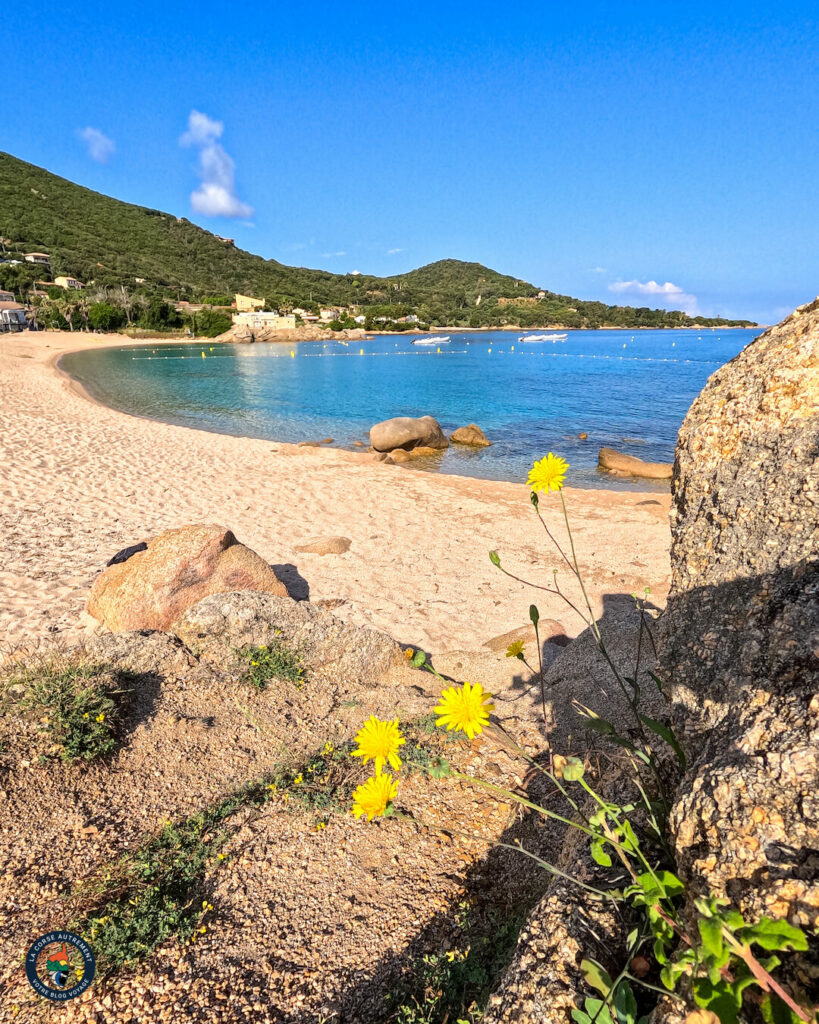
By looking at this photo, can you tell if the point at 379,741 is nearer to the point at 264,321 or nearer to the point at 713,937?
the point at 713,937

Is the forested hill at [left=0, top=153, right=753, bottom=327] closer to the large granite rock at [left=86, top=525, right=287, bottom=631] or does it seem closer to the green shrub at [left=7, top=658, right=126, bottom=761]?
the large granite rock at [left=86, top=525, right=287, bottom=631]

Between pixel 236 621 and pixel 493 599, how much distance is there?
3.98 metres

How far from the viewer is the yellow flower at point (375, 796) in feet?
4.82

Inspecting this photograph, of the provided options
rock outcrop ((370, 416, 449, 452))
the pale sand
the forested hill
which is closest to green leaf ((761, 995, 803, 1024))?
the pale sand

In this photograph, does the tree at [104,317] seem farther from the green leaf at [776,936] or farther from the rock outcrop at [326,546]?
the green leaf at [776,936]

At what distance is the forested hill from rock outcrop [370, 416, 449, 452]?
306ft

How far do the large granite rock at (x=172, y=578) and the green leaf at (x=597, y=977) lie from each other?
5.09m

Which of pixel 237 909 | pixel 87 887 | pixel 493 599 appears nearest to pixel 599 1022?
pixel 237 909

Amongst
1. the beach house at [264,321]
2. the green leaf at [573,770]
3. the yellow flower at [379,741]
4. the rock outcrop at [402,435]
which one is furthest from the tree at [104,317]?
the green leaf at [573,770]

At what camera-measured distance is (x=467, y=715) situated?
1.66 m

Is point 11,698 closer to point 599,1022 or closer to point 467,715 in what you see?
point 467,715

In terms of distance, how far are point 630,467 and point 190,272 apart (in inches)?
5519

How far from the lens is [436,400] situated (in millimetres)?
32750

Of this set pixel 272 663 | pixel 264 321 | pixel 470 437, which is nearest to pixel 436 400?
pixel 470 437
